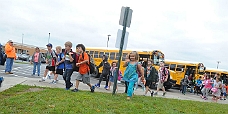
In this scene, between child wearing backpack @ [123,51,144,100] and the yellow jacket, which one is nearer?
child wearing backpack @ [123,51,144,100]

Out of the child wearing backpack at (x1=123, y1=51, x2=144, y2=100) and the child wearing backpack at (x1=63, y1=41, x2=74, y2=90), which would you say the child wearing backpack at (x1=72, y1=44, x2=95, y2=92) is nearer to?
the child wearing backpack at (x1=63, y1=41, x2=74, y2=90)

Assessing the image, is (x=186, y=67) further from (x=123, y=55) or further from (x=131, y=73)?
(x=131, y=73)

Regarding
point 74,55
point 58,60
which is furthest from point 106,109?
point 58,60

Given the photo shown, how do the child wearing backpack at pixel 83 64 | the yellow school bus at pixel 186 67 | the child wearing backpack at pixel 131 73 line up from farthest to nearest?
the yellow school bus at pixel 186 67
the child wearing backpack at pixel 83 64
the child wearing backpack at pixel 131 73

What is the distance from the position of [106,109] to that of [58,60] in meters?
4.64

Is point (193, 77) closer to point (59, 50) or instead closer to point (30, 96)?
point (59, 50)

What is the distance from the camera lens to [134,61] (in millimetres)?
7586

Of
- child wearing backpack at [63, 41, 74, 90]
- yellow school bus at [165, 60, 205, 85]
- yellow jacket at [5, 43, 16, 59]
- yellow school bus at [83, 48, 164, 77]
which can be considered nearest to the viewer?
child wearing backpack at [63, 41, 74, 90]

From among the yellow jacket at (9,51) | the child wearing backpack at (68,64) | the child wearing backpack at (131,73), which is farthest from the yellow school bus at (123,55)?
the child wearing backpack at (131,73)

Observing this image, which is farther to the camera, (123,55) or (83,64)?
(123,55)

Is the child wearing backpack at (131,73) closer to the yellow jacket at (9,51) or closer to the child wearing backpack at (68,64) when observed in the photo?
the child wearing backpack at (68,64)

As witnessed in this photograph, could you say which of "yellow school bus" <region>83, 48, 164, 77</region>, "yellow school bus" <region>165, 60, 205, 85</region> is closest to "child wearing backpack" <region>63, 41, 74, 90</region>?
"yellow school bus" <region>83, 48, 164, 77</region>

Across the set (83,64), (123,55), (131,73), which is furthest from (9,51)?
(123,55)

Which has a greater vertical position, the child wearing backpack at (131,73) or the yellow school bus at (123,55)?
the yellow school bus at (123,55)
